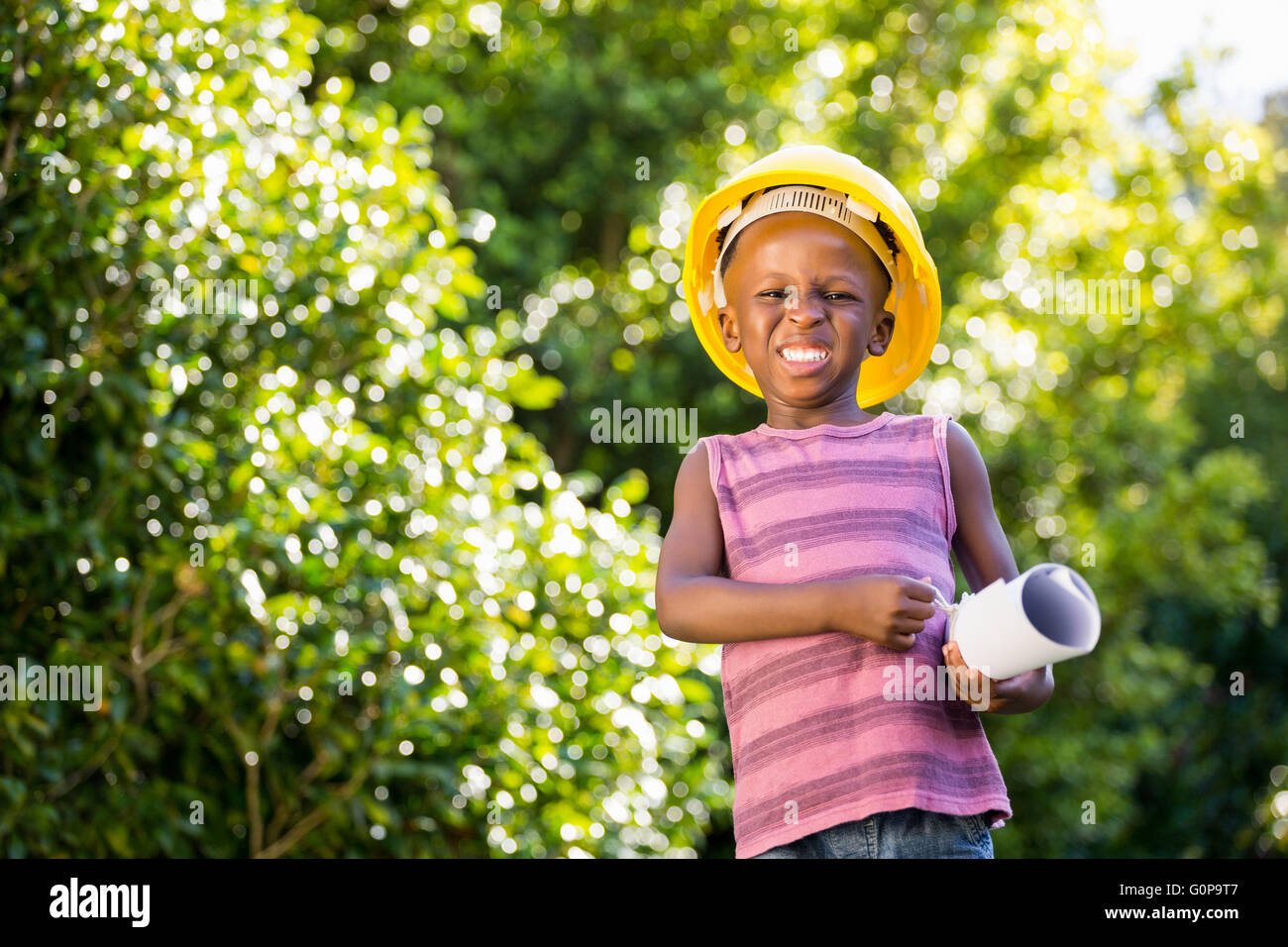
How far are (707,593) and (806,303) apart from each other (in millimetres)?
453

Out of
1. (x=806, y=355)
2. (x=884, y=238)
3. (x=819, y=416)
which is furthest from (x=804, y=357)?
(x=884, y=238)

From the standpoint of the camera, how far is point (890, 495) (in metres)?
1.82

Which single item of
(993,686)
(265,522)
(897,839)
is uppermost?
(265,522)

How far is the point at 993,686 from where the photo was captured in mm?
1671

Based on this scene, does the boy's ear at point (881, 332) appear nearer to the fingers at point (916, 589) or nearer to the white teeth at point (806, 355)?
the white teeth at point (806, 355)

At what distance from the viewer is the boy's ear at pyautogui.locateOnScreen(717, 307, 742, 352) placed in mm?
2020

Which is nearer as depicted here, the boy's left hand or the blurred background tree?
the boy's left hand

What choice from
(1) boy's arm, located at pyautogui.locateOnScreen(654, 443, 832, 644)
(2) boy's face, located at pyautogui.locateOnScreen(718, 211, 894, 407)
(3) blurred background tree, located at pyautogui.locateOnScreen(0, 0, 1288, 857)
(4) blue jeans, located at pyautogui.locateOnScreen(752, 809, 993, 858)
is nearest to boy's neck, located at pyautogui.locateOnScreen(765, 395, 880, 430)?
(2) boy's face, located at pyautogui.locateOnScreen(718, 211, 894, 407)

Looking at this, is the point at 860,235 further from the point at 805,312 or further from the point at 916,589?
the point at 916,589

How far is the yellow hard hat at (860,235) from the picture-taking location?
188cm

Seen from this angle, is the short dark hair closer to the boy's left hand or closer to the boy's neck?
the boy's neck

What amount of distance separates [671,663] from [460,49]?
4862mm

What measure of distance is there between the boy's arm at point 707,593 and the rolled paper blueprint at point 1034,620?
21 cm

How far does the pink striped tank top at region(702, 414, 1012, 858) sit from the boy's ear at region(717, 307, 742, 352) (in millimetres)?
194
